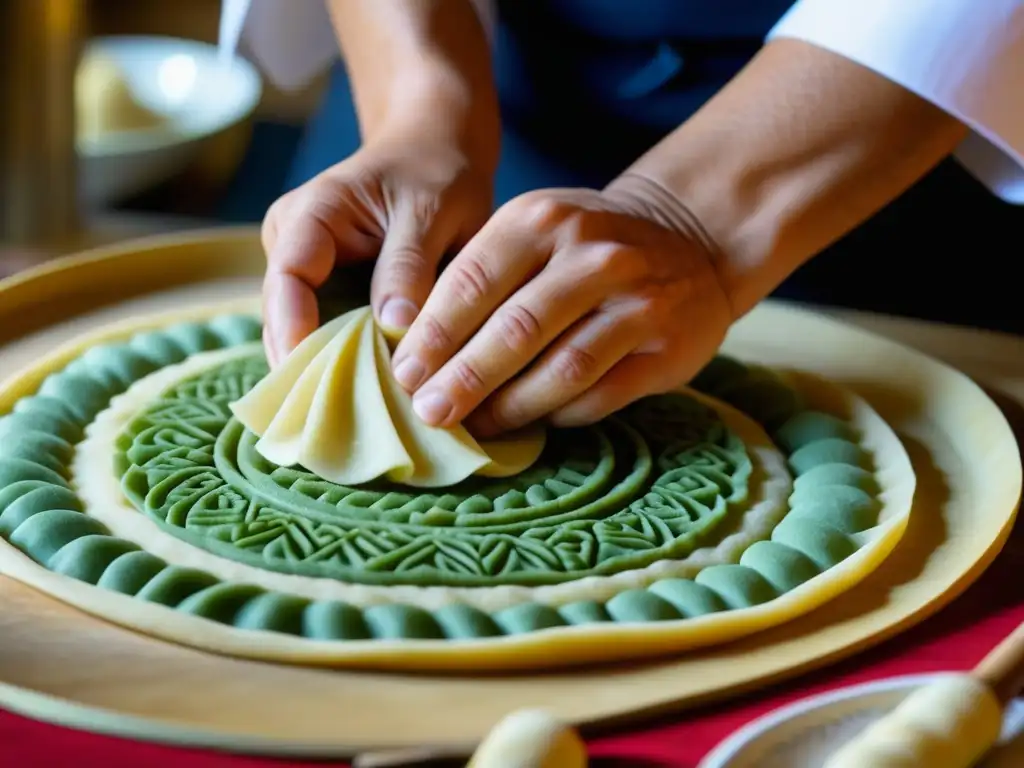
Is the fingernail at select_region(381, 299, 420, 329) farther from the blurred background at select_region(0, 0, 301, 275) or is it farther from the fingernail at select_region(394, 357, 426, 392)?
the blurred background at select_region(0, 0, 301, 275)

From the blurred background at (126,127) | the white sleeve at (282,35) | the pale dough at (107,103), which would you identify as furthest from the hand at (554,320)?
the pale dough at (107,103)

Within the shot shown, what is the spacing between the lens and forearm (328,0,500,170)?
108 cm

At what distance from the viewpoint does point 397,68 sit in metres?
1.16

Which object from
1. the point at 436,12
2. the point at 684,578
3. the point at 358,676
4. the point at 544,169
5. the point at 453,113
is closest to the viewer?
the point at 358,676

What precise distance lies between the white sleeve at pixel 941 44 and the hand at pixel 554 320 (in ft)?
0.70

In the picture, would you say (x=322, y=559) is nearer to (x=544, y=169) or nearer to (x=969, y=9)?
(x=969, y=9)

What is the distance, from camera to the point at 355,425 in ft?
2.73

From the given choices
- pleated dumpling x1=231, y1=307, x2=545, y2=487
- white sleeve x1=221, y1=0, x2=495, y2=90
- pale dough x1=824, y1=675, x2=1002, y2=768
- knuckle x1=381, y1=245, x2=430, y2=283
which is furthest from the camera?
white sleeve x1=221, y1=0, x2=495, y2=90

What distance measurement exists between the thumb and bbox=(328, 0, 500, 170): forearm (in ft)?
0.41

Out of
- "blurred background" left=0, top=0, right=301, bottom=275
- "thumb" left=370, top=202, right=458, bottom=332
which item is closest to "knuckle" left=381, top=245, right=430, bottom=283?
"thumb" left=370, top=202, right=458, bottom=332

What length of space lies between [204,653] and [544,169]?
0.83 m

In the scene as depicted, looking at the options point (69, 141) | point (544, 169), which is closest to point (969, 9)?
point (544, 169)

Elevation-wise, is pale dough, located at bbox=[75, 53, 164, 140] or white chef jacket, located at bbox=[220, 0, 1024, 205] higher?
pale dough, located at bbox=[75, 53, 164, 140]

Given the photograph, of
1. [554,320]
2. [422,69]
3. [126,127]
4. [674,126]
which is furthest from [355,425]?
[126,127]
